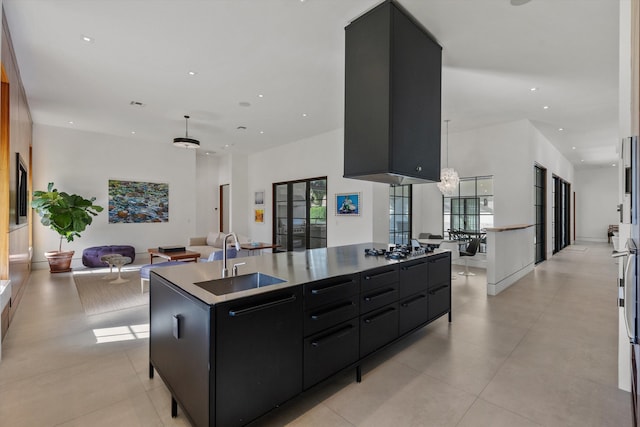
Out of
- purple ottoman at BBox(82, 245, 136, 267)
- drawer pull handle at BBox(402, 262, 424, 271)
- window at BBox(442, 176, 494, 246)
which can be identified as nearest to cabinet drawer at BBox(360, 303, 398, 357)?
drawer pull handle at BBox(402, 262, 424, 271)

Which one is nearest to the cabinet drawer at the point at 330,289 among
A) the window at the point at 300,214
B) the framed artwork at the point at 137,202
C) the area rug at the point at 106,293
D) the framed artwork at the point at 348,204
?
the area rug at the point at 106,293

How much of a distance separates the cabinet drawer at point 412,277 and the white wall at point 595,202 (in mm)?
14679

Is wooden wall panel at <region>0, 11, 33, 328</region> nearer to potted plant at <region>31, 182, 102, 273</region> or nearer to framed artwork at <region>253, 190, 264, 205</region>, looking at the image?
potted plant at <region>31, 182, 102, 273</region>

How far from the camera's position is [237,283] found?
7.29 ft

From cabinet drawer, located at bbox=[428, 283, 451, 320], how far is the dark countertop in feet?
1.47

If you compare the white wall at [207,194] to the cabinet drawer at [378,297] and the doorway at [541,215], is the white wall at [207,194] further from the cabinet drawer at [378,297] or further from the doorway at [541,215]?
the doorway at [541,215]

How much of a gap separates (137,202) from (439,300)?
8.09 m

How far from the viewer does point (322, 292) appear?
2068mm

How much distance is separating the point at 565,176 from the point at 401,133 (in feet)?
35.4

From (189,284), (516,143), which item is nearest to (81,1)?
(189,284)

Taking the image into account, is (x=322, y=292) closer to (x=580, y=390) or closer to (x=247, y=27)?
(x=580, y=390)

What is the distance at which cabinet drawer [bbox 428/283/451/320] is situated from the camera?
3264mm

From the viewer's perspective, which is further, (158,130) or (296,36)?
(158,130)

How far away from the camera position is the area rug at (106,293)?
4.21m
